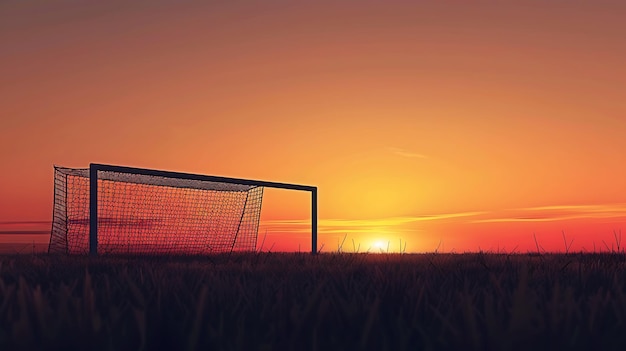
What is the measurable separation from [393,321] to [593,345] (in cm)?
62

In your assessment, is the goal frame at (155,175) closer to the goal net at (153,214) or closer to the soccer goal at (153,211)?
the soccer goal at (153,211)

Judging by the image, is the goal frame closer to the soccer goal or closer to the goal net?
the soccer goal

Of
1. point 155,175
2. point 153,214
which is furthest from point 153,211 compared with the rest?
point 155,175

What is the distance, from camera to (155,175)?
10.7 metres

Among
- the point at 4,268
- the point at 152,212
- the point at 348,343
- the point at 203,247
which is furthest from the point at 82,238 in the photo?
the point at 348,343

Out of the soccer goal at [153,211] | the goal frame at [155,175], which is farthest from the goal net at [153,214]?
Answer: the goal frame at [155,175]

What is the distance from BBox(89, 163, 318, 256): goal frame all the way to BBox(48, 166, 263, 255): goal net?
0.61 feet

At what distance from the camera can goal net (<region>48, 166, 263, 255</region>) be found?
11414 millimetres

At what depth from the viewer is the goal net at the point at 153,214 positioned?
1141cm

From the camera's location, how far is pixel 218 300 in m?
2.29

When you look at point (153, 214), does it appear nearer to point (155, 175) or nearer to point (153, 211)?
point (153, 211)

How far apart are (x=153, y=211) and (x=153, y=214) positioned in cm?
6

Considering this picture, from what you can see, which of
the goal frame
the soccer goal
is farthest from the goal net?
the goal frame

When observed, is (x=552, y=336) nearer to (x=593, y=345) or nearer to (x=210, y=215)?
(x=593, y=345)
